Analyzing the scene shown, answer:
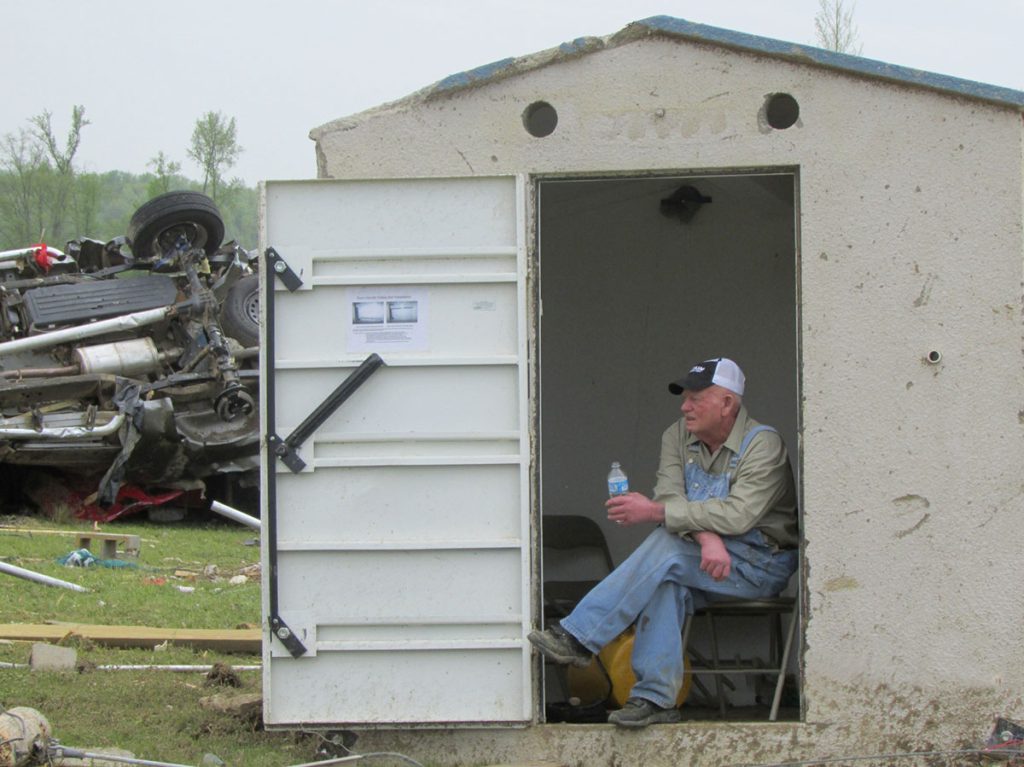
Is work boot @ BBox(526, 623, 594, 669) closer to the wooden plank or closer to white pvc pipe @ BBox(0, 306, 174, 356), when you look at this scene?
the wooden plank

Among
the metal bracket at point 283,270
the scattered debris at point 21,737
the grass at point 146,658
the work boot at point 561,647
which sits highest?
the metal bracket at point 283,270

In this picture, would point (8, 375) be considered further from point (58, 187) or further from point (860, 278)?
point (58, 187)

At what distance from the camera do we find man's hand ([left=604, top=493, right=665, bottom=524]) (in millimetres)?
5730

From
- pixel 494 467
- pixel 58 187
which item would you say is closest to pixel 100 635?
pixel 494 467

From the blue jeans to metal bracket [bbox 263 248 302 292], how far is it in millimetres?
1652

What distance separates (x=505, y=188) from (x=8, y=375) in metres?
10.8

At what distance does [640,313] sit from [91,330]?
9180 mm

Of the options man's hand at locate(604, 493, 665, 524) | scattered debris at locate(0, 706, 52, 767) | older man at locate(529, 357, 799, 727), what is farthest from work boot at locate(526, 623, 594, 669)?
scattered debris at locate(0, 706, 52, 767)

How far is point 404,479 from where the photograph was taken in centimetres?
568

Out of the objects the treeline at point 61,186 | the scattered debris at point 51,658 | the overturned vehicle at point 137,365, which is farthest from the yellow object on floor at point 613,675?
the treeline at point 61,186

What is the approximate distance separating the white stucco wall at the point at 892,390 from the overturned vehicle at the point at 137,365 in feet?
35.0

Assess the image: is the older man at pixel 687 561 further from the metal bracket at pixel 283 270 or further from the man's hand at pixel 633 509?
the metal bracket at pixel 283 270

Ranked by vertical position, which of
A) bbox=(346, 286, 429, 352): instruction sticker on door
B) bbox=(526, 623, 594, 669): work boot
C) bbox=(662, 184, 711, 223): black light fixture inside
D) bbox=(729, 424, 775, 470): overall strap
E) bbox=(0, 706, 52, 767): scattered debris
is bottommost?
bbox=(0, 706, 52, 767): scattered debris

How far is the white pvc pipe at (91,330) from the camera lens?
50.4 feet
